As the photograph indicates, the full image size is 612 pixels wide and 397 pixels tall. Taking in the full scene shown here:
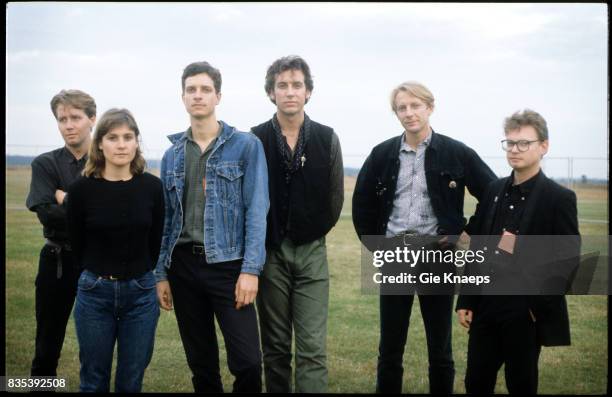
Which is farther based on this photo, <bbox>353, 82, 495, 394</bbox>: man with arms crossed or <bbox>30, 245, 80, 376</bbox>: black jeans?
<bbox>353, 82, 495, 394</bbox>: man with arms crossed

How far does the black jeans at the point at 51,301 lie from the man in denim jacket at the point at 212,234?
20.8 inches

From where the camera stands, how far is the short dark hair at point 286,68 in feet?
11.3

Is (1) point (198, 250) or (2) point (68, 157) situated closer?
(1) point (198, 250)

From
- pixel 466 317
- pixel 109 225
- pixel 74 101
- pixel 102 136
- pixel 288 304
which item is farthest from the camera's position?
pixel 288 304

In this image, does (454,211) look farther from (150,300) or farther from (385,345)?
(150,300)

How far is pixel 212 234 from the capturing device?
313 centimetres

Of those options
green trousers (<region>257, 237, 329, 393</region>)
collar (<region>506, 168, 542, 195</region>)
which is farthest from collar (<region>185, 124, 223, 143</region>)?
collar (<region>506, 168, 542, 195</region>)

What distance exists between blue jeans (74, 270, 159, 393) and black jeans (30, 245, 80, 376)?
38cm

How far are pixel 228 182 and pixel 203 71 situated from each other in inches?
23.7

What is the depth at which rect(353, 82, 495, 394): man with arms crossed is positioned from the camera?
3.48 meters

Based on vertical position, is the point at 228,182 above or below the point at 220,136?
below

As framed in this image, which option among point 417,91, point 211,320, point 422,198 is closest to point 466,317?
point 422,198

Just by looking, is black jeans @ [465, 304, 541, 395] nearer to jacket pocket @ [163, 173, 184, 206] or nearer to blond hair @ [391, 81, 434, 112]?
blond hair @ [391, 81, 434, 112]

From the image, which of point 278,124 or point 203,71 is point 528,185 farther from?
point 203,71
